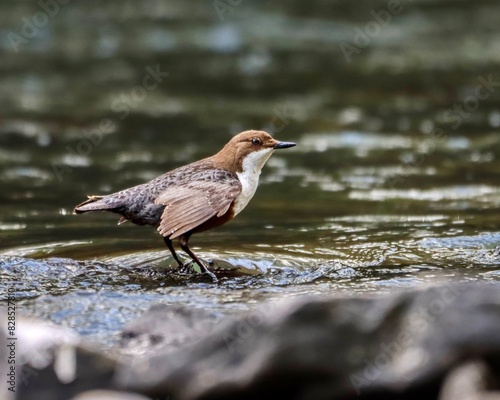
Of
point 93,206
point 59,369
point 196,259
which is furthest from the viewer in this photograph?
point 93,206

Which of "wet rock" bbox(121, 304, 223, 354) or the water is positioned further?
the water

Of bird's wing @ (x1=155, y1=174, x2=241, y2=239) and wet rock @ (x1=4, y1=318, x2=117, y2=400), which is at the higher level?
bird's wing @ (x1=155, y1=174, x2=241, y2=239)

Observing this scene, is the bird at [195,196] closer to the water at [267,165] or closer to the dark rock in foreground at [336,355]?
the water at [267,165]

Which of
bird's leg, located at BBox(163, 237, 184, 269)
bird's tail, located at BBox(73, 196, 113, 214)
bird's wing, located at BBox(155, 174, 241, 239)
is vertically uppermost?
bird's tail, located at BBox(73, 196, 113, 214)

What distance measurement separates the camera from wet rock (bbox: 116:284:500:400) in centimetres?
337

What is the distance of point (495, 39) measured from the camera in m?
16.1

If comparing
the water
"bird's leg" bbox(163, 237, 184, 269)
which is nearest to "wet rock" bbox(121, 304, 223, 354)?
the water

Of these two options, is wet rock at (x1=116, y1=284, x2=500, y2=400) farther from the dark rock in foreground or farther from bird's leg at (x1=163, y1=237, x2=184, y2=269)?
bird's leg at (x1=163, y1=237, x2=184, y2=269)

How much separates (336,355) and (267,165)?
7187 mm

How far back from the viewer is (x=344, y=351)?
3.46 meters

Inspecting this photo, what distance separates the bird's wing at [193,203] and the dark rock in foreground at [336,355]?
6.93ft

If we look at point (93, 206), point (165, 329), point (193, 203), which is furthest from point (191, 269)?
point (165, 329)

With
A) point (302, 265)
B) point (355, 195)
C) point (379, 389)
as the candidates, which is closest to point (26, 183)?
point (355, 195)

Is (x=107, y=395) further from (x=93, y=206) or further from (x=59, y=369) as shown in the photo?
(x=93, y=206)
